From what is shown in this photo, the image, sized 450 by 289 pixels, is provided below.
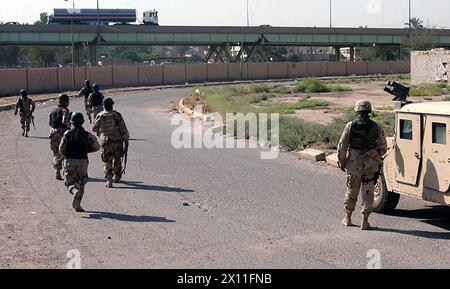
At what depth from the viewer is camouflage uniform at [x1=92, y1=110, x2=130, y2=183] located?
1379 cm

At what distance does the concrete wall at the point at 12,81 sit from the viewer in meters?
55.5

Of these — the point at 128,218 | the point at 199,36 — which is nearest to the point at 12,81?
the point at 199,36

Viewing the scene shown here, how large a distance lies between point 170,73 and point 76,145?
6369cm

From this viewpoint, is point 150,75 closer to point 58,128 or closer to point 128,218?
point 58,128

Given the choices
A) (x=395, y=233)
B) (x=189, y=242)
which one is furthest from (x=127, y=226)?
(x=395, y=233)

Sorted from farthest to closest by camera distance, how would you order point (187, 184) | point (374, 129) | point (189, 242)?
point (187, 184), point (374, 129), point (189, 242)

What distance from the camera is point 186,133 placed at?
25250 mm

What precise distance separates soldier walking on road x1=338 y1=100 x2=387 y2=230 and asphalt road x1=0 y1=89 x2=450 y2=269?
0.54m

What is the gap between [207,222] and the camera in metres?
10.9

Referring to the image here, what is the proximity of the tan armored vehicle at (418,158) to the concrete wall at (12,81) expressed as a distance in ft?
158

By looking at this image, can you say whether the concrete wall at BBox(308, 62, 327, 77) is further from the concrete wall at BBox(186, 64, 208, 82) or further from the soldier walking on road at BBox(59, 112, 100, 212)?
the soldier walking on road at BBox(59, 112, 100, 212)

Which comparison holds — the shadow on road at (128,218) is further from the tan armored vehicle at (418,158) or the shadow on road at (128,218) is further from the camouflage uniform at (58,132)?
the camouflage uniform at (58,132)

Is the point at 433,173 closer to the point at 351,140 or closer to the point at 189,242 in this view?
the point at 351,140
